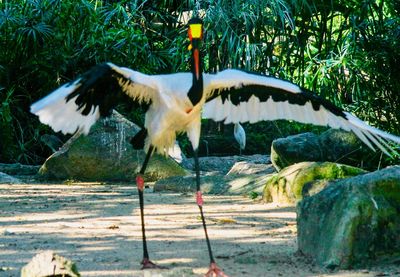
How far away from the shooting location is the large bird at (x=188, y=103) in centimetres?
488

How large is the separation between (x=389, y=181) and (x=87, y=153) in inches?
228

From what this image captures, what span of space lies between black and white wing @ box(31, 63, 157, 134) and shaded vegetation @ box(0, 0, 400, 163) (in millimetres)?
5479

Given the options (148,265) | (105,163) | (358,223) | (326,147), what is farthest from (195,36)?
(105,163)

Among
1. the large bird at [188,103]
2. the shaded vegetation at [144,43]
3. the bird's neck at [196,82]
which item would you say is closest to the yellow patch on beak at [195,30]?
the large bird at [188,103]

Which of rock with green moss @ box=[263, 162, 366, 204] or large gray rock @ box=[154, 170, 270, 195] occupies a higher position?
rock with green moss @ box=[263, 162, 366, 204]

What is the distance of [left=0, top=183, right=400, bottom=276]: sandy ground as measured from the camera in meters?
4.77

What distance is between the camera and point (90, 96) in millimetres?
5016

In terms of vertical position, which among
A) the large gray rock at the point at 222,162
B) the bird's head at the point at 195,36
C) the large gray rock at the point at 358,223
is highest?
the bird's head at the point at 195,36

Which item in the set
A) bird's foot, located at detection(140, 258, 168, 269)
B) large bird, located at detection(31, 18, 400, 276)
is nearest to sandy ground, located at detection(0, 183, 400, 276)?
bird's foot, located at detection(140, 258, 168, 269)

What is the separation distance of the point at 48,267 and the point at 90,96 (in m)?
1.46

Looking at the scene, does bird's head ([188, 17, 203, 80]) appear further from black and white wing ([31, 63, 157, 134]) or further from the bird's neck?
black and white wing ([31, 63, 157, 134])

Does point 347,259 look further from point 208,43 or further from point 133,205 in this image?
point 208,43

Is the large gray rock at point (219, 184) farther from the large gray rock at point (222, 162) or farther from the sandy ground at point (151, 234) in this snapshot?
the large gray rock at point (222, 162)

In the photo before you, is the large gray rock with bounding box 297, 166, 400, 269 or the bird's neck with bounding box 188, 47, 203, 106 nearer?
the large gray rock with bounding box 297, 166, 400, 269
